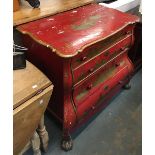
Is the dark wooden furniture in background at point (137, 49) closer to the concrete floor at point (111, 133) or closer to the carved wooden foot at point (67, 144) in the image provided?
the concrete floor at point (111, 133)

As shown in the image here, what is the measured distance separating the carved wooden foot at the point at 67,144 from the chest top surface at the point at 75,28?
0.71m

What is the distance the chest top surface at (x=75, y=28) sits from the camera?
1.12 meters

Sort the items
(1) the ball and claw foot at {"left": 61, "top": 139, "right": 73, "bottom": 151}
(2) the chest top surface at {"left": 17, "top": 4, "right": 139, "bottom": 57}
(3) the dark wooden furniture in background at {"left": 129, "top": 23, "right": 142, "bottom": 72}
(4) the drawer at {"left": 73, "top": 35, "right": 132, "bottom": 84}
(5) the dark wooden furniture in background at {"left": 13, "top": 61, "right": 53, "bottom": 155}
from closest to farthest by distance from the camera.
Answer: (5) the dark wooden furniture in background at {"left": 13, "top": 61, "right": 53, "bottom": 155}
(2) the chest top surface at {"left": 17, "top": 4, "right": 139, "bottom": 57}
(4) the drawer at {"left": 73, "top": 35, "right": 132, "bottom": 84}
(1) the ball and claw foot at {"left": 61, "top": 139, "right": 73, "bottom": 151}
(3) the dark wooden furniture in background at {"left": 129, "top": 23, "right": 142, "bottom": 72}

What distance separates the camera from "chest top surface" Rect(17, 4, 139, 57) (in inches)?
44.3

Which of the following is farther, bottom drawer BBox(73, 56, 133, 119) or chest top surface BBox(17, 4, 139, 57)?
bottom drawer BBox(73, 56, 133, 119)

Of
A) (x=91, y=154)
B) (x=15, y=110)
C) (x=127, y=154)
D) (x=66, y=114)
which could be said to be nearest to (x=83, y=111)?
(x=66, y=114)

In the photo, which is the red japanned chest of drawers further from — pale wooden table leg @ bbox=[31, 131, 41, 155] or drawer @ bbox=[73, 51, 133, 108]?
pale wooden table leg @ bbox=[31, 131, 41, 155]

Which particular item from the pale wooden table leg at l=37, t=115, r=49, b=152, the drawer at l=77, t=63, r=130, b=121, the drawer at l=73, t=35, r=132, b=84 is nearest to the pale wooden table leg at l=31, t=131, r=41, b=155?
the pale wooden table leg at l=37, t=115, r=49, b=152

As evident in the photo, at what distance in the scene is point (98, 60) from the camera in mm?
1375

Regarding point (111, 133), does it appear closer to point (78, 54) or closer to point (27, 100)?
point (78, 54)

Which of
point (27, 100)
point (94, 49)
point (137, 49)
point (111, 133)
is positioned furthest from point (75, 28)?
point (137, 49)

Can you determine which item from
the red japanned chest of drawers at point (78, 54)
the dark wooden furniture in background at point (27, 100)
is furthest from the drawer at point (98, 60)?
the dark wooden furniture in background at point (27, 100)
